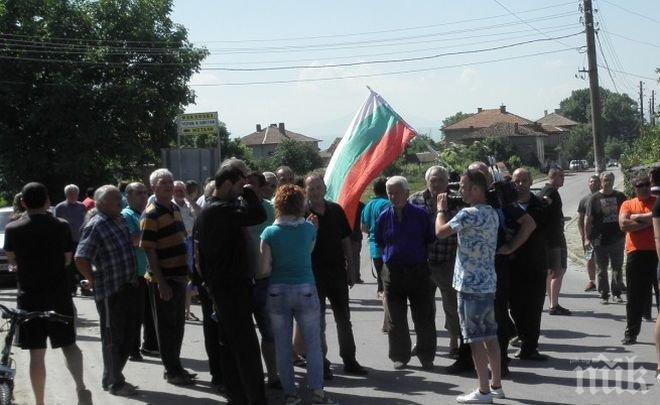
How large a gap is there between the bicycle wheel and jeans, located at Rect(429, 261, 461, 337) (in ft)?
14.6

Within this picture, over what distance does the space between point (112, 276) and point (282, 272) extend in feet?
5.66

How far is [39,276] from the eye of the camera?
25.1 ft

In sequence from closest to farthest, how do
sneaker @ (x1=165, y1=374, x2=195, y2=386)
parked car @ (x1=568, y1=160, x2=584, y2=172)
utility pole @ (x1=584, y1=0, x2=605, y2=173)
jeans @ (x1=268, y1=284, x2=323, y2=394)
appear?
1. jeans @ (x1=268, y1=284, x2=323, y2=394)
2. sneaker @ (x1=165, y1=374, x2=195, y2=386)
3. utility pole @ (x1=584, y1=0, x2=605, y2=173)
4. parked car @ (x1=568, y1=160, x2=584, y2=172)

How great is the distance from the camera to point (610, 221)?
13312 mm

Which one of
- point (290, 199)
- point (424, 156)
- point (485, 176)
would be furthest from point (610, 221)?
point (424, 156)

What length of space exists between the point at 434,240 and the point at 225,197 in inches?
107

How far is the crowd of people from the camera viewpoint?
24.5 ft

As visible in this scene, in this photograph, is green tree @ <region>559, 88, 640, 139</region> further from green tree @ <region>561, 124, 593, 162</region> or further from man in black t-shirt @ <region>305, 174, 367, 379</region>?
man in black t-shirt @ <region>305, 174, 367, 379</region>

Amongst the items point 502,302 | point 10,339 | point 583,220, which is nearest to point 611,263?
point 583,220

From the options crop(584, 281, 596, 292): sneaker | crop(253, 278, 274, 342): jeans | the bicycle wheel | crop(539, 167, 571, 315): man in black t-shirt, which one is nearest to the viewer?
the bicycle wheel

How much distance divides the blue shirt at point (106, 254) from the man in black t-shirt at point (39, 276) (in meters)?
0.60

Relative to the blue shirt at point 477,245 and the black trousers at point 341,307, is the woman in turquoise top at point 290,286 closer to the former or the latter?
the black trousers at point 341,307

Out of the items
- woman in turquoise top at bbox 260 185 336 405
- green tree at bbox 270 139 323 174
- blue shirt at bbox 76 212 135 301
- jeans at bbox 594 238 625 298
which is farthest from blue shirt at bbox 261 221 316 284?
green tree at bbox 270 139 323 174

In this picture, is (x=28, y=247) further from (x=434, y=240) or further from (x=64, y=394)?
(x=434, y=240)
